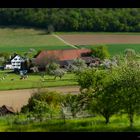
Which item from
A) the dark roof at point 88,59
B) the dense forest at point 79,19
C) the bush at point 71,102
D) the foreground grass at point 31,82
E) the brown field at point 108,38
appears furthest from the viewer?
the dark roof at point 88,59

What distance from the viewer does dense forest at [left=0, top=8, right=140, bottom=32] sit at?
2.46 m

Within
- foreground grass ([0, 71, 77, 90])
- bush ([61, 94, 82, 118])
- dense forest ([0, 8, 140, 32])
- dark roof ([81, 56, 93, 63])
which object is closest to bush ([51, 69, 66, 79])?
foreground grass ([0, 71, 77, 90])

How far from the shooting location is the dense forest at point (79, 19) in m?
2.46

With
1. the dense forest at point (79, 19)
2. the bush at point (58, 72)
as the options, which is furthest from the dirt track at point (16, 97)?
the dense forest at point (79, 19)

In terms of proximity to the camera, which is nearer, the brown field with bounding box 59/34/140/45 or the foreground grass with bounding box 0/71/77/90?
the brown field with bounding box 59/34/140/45

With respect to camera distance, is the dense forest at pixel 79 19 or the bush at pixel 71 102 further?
the bush at pixel 71 102

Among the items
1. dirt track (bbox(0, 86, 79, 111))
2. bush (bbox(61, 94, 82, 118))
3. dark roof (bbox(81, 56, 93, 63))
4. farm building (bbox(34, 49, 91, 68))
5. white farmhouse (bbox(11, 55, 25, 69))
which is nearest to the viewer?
bush (bbox(61, 94, 82, 118))

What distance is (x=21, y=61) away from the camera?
18.6 feet

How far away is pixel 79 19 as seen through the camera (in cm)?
244

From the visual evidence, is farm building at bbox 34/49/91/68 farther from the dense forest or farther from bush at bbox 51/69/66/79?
the dense forest

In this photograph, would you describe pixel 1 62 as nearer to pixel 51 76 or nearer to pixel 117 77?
pixel 51 76

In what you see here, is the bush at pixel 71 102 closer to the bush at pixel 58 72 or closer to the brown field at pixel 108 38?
the brown field at pixel 108 38
